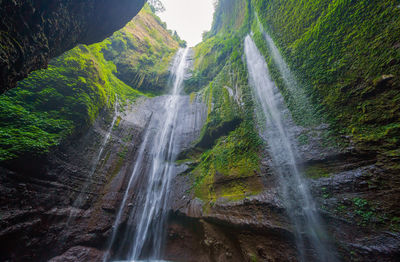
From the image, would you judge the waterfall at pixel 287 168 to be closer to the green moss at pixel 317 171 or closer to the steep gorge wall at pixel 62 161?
the green moss at pixel 317 171

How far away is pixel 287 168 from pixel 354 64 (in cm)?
282

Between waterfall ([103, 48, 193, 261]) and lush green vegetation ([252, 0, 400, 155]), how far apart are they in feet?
21.6

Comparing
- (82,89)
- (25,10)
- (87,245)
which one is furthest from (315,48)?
(87,245)

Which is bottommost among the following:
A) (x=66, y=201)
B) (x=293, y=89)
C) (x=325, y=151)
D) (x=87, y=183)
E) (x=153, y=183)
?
(x=66, y=201)

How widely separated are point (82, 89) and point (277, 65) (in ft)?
26.6

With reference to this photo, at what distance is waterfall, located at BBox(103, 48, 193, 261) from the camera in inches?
221

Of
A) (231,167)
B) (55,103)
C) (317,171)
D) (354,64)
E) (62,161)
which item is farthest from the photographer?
(231,167)

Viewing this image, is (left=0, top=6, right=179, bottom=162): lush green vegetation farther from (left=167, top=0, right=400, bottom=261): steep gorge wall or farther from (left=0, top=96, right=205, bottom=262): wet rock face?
(left=167, top=0, right=400, bottom=261): steep gorge wall

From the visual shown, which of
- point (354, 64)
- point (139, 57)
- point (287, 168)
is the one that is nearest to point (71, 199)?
point (287, 168)

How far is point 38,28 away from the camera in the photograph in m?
3.20

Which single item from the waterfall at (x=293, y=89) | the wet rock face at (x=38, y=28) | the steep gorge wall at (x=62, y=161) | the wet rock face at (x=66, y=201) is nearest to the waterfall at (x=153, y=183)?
the steep gorge wall at (x=62, y=161)

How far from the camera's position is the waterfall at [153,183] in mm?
5621

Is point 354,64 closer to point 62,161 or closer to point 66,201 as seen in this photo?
point 62,161

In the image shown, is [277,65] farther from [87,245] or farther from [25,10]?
[87,245]
